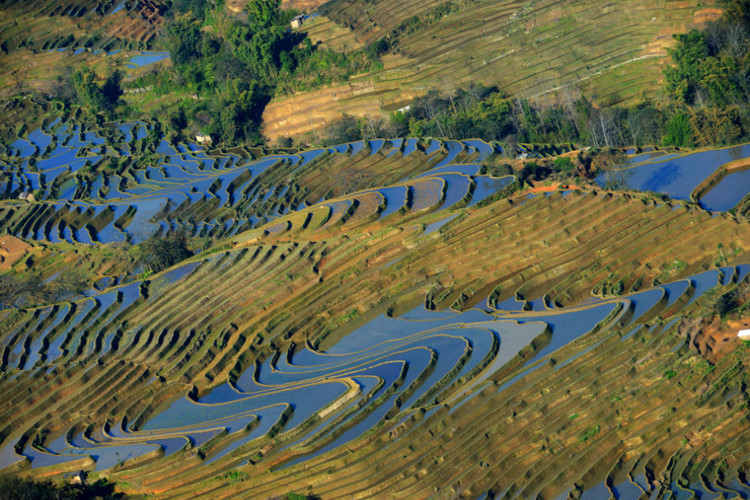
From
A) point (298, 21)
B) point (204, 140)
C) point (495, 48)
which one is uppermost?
point (298, 21)

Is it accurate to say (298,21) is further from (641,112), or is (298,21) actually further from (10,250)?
(641,112)

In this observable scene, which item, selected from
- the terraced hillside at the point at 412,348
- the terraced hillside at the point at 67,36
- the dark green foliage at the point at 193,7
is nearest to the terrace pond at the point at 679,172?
the terraced hillside at the point at 412,348

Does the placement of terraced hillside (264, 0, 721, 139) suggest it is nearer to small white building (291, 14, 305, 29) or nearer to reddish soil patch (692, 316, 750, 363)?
small white building (291, 14, 305, 29)

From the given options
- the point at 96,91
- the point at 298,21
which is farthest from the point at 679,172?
the point at 96,91

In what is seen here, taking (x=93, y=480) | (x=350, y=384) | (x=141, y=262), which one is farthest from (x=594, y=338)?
(x=141, y=262)

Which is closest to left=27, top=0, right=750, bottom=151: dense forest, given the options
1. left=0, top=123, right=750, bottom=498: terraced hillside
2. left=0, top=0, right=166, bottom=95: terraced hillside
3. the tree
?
left=0, top=0, right=166, bottom=95: terraced hillside

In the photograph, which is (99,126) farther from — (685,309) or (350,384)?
(685,309)
